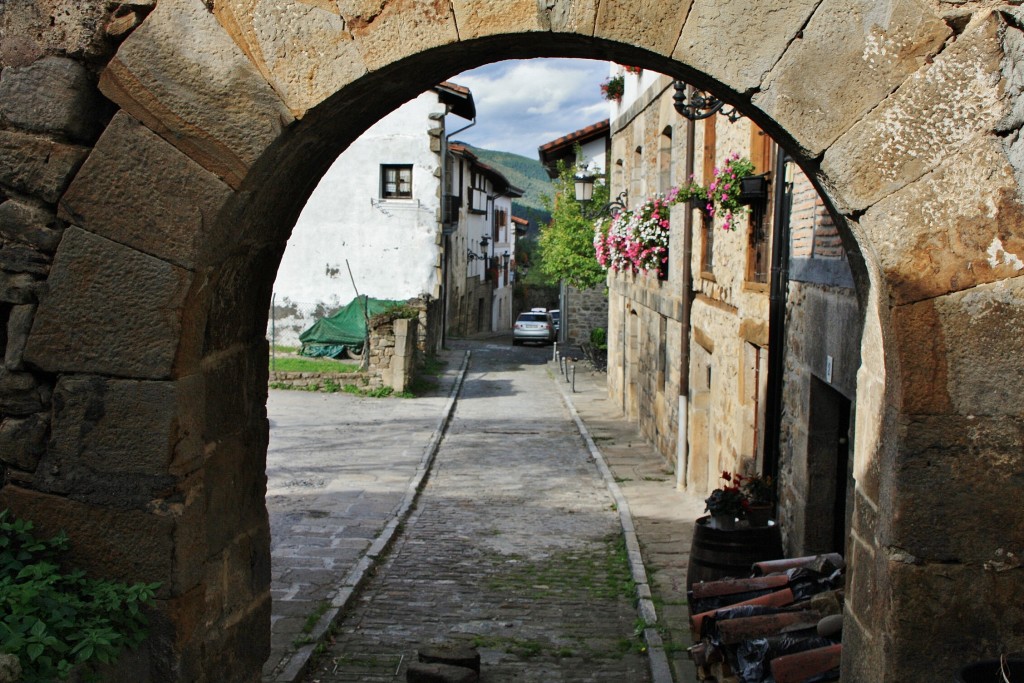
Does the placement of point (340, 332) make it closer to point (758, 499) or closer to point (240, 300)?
A: point (758, 499)

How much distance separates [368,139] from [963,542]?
23.1 m

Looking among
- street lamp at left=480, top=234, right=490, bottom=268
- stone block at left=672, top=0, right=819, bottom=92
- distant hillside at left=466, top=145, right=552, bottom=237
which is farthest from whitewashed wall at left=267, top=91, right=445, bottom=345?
distant hillside at left=466, top=145, right=552, bottom=237

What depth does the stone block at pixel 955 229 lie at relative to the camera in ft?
9.91

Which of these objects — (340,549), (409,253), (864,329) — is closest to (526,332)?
(409,253)

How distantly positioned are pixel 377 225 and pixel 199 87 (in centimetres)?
2205

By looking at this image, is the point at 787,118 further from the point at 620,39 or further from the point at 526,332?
the point at 526,332

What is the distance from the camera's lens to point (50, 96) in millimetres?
3471

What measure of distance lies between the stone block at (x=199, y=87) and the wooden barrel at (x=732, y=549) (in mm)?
4578

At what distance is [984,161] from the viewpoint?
303cm

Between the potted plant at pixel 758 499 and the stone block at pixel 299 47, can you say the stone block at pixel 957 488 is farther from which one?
the potted plant at pixel 758 499

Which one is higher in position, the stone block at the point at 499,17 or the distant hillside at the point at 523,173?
the distant hillside at the point at 523,173

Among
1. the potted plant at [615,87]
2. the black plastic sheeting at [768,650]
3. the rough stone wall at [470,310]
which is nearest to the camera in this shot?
the black plastic sheeting at [768,650]

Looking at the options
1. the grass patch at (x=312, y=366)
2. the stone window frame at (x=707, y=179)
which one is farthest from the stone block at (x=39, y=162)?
the grass patch at (x=312, y=366)

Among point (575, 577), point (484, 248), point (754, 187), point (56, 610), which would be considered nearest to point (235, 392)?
point (56, 610)
